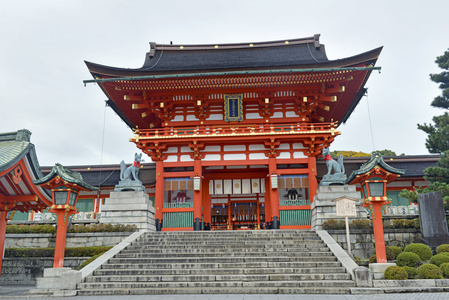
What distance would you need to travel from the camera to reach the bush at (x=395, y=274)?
9.73 meters

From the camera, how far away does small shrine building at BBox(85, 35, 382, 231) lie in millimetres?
18531

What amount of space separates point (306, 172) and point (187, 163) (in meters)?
6.90

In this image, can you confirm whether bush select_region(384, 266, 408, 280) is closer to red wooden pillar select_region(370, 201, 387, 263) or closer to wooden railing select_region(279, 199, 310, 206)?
red wooden pillar select_region(370, 201, 387, 263)

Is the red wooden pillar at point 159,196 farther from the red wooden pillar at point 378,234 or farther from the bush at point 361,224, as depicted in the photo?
the red wooden pillar at point 378,234

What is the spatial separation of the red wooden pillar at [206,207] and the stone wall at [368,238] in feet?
28.3

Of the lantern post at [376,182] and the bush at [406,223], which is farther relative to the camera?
the bush at [406,223]

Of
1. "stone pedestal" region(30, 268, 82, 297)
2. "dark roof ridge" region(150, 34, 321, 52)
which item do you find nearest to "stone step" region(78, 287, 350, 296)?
"stone pedestal" region(30, 268, 82, 297)

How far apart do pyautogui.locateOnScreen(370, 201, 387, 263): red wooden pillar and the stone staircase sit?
4.55 feet

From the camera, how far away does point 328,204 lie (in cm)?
1565

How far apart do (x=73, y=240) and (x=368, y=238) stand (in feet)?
41.5

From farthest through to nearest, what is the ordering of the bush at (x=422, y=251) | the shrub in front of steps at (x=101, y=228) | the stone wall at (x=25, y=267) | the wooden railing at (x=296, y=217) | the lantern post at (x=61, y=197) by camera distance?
the wooden railing at (x=296, y=217), the shrub in front of steps at (x=101, y=228), the stone wall at (x=25, y=267), the bush at (x=422, y=251), the lantern post at (x=61, y=197)

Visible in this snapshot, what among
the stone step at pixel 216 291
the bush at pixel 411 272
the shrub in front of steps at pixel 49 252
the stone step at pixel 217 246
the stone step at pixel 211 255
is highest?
the stone step at pixel 217 246

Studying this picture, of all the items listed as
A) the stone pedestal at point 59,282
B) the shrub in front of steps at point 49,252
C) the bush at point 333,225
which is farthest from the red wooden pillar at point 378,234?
the shrub in front of steps at point 49,252

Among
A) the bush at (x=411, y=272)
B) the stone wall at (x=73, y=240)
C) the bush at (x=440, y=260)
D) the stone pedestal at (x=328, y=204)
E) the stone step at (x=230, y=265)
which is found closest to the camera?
the bush at (x=411, y=272)
